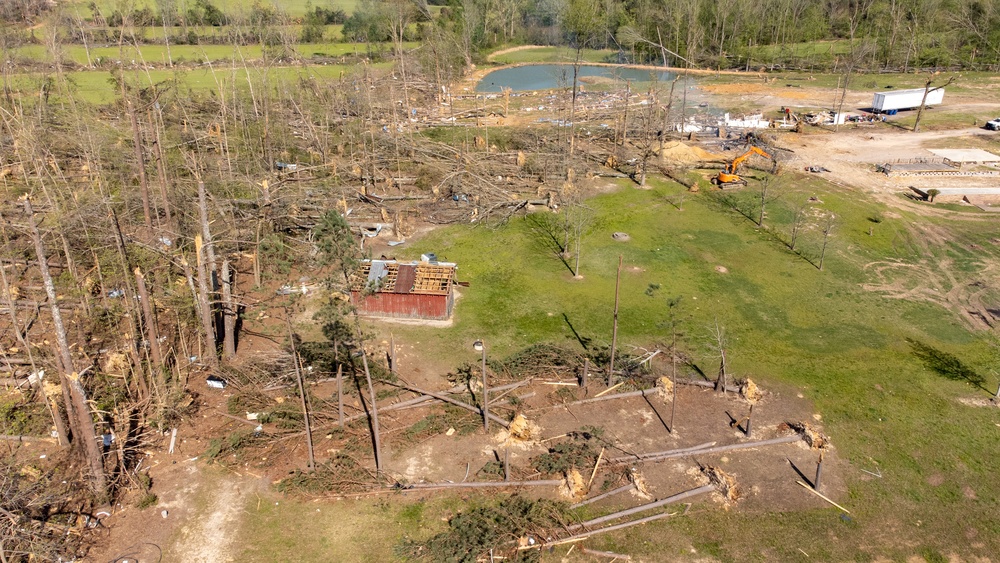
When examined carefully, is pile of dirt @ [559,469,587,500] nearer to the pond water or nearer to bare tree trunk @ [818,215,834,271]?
bare tree trunk @ [818,215,834,271]

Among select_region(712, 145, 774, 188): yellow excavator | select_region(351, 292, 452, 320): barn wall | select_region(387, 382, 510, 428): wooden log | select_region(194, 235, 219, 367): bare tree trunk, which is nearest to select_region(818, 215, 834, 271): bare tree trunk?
select_region(712, 145, 774, 188): yellow excavator

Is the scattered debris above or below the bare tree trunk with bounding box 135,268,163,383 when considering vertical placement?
below

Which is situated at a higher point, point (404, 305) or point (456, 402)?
point (404, 305)

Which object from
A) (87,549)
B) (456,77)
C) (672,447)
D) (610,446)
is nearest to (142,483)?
(87,549)

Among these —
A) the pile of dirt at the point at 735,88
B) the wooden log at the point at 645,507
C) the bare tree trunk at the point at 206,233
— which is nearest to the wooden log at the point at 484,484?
the wooden log at the point at 645,507

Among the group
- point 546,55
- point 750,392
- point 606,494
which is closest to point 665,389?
point 750,392

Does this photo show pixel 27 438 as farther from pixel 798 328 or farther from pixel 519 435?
pixel 798 328

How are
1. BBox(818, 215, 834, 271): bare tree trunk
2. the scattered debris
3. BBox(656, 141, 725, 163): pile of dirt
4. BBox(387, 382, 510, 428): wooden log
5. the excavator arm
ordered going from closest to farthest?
BBox(387, 382, 510, 428): wooden log
the scattered debris
BBox(818, 215, 834, 271): bare tree trunk
the excavator arm
BBox(656, 141, 725, 163): pile of dirt
